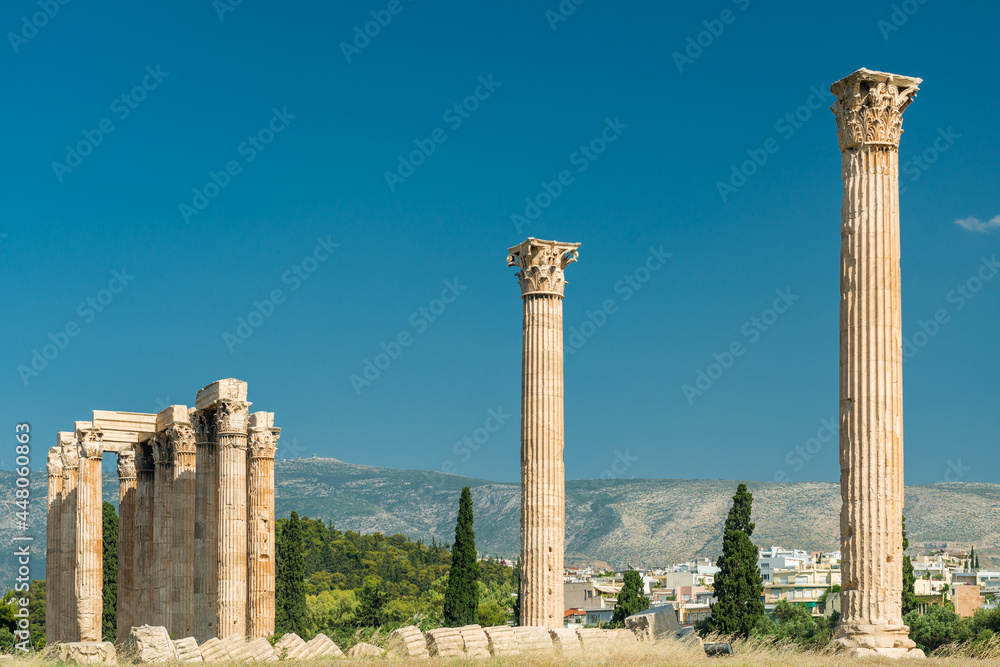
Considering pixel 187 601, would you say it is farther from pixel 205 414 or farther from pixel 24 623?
pixel 24 623

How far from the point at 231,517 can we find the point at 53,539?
15.6 metres

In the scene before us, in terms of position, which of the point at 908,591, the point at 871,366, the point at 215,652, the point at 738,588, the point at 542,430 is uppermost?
the point at 871,366

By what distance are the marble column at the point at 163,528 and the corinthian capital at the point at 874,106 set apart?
21848 mm

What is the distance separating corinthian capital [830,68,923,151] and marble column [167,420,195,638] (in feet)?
68.1

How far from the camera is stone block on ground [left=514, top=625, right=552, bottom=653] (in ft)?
72.0

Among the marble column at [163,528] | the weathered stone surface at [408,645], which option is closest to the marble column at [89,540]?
the marble column at [163,528]

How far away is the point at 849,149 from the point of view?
19453 millimetres

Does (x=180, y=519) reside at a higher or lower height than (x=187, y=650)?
higher

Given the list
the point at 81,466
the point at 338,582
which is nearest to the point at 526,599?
the point at 81,466

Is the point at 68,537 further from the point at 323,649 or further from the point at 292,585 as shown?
the point at 323,649

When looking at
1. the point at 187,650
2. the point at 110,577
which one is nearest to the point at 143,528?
the point at 187,650

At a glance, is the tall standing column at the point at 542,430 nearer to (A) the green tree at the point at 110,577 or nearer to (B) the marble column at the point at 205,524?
(B) the marble column at the point at 205,524

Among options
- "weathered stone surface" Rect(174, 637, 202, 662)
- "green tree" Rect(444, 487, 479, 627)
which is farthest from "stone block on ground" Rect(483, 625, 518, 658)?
"green tree" Rect(444, 487, 479, 627)

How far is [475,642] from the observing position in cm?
2186
